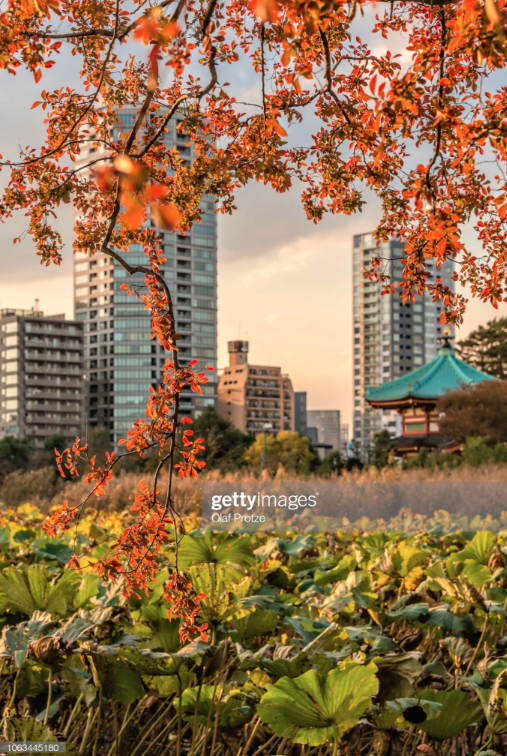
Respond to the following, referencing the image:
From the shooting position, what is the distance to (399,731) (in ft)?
5.06

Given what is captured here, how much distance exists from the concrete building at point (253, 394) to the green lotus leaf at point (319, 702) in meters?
80.2

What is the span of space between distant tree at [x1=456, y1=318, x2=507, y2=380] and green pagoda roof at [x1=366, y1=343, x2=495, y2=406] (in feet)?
32.1

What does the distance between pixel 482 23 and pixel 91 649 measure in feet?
4.69

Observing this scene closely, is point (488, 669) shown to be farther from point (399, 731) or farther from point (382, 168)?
point (382, 168)

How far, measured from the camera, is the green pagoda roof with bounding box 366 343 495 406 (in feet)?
93.6

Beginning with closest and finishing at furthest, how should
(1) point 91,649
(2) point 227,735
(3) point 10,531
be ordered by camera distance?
1. (1) point 91,649
2. (2) point 227,735
3. (3) point 10,531

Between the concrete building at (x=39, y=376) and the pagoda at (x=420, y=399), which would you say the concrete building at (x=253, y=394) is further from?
the pagoda at (x=420, y=399)

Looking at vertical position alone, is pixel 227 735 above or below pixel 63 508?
below

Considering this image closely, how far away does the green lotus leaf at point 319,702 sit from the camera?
1.24 meters

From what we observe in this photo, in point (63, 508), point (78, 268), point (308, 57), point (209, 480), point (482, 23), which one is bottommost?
point (209, 480)

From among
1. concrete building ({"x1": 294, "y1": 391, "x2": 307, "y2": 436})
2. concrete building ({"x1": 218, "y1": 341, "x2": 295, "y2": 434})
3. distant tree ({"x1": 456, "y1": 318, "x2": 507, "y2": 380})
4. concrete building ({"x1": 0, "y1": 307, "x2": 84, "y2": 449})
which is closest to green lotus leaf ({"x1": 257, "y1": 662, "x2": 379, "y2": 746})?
distant tree ({"x1": 456, "y1": 318, "x2": 507, "y2": 380})

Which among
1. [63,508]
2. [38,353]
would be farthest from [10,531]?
[38,353]

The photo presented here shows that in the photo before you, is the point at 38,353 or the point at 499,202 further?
the point at 38,353

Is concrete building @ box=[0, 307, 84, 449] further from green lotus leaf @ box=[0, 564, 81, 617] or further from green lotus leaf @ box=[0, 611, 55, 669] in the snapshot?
green lotus leaf @ box=[0, 611, 55, 669]
